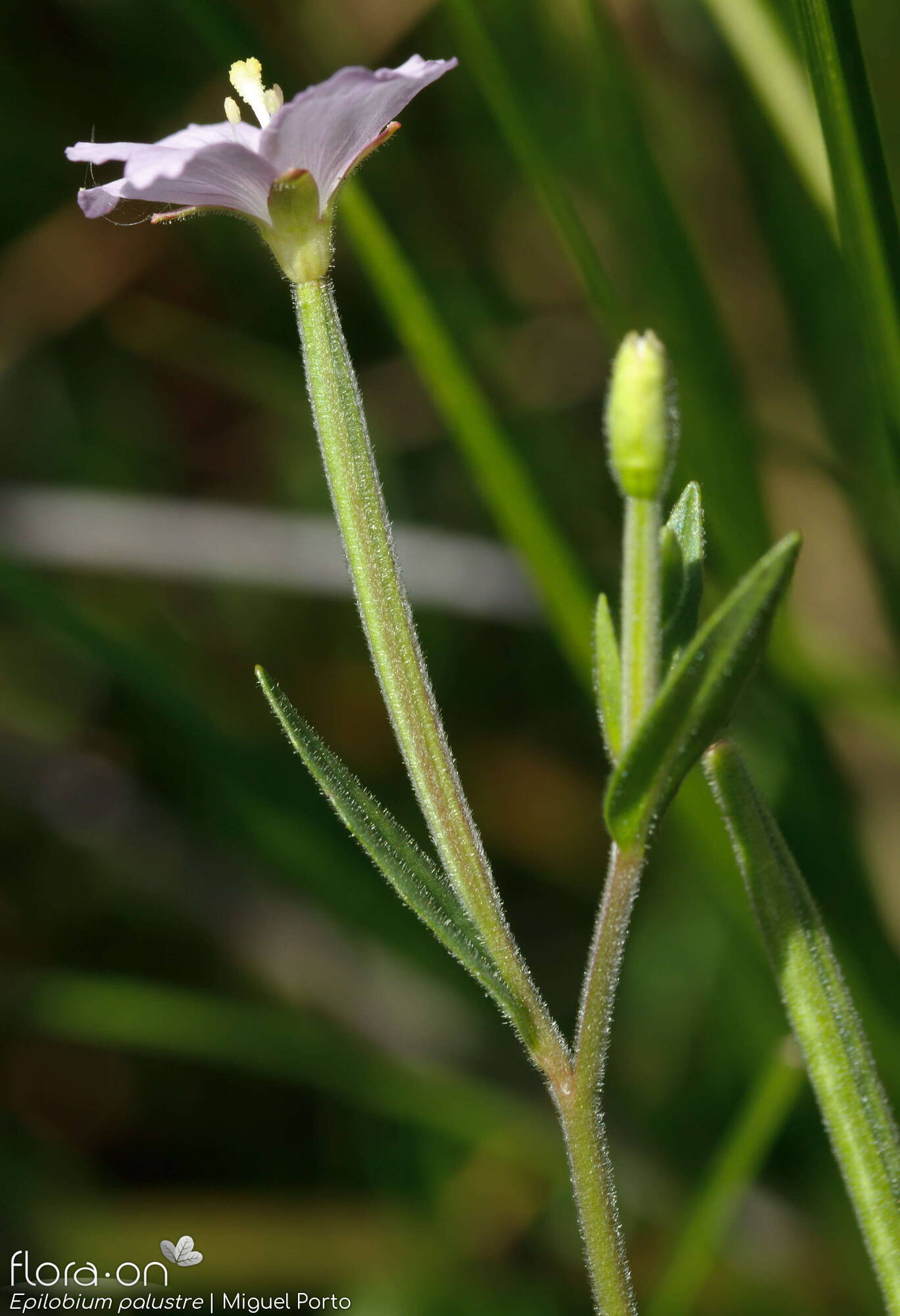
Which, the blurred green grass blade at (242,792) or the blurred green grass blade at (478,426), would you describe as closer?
the blurred green grass blade at (478,426)

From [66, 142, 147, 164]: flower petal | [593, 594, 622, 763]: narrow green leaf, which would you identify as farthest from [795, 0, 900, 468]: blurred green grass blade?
[66, 142, 147, 164]: flower petal

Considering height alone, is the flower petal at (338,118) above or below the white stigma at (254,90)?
below

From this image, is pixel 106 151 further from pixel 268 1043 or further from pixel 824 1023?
pixel 268 1043

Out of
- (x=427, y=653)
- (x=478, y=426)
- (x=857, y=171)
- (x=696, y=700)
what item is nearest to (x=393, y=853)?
(x=696, y=700)

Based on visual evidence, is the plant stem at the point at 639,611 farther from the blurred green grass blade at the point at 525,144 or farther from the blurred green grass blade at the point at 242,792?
the blurred green grass blade at the point at 242,792

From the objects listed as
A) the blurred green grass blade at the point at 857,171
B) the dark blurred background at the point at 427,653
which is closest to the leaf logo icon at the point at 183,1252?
the dark blurred background at the point at 427,653
